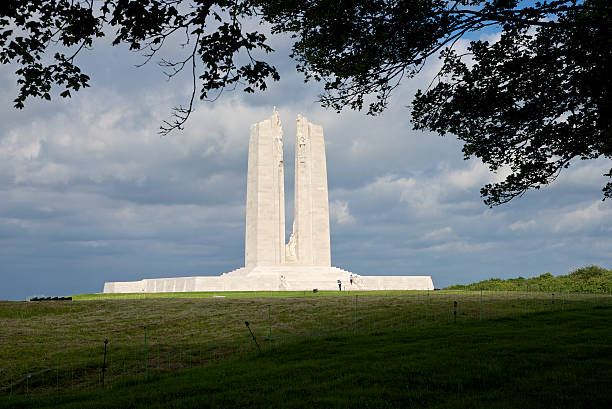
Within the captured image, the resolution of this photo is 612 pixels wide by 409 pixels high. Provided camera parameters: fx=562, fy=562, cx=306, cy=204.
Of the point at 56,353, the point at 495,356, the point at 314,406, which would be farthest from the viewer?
the point at 56,353

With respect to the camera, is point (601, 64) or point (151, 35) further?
point (601, 64)

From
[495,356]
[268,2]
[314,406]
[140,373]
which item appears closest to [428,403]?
[314,406]

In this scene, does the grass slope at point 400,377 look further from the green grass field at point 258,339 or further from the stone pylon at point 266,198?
the stone pylon at point 266,198

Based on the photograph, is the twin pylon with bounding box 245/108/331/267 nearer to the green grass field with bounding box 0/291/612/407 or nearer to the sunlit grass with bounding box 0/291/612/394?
the sunlit grass with bounding box 0/291/612/394

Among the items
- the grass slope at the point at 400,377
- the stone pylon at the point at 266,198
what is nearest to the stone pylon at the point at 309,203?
the stone pylon at the point at 266,198

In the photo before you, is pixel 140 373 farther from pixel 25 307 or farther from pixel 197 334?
pixel 25 307

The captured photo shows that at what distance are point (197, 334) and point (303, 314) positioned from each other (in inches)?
Answer: 208

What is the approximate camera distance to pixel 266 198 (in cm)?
5472

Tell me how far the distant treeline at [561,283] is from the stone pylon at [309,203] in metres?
14.7

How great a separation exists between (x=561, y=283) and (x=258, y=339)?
32691mm

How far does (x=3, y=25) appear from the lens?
1112 centimetres

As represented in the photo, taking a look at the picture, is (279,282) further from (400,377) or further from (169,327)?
(400,377)

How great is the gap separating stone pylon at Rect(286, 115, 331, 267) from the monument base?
4527mm

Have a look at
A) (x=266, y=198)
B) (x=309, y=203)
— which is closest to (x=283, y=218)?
(x=266, y=198)
